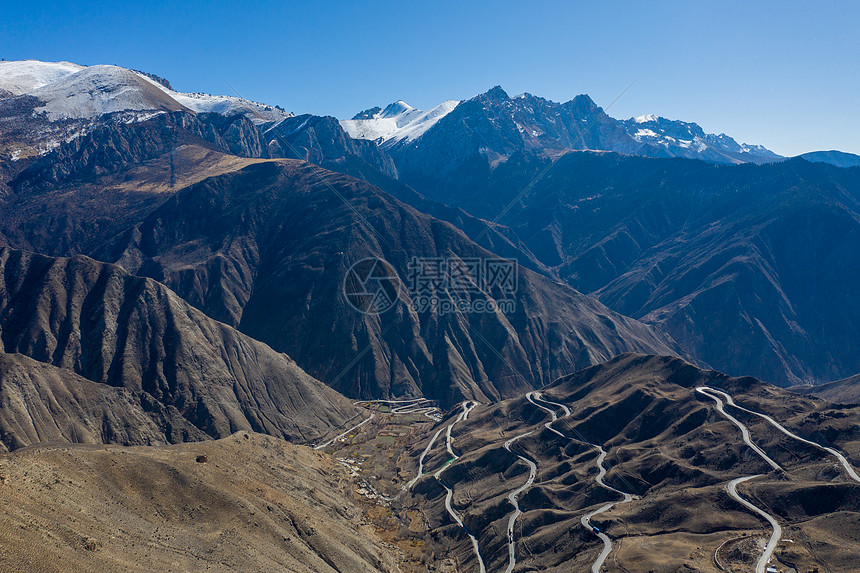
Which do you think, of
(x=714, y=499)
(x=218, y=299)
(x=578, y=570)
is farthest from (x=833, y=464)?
(x=218, y=299)

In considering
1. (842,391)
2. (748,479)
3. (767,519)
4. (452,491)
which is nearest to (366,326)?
(452,491)

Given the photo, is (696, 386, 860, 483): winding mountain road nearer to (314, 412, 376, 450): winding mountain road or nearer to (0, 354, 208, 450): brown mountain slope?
(314, 412, 376, 450): winding mountain road

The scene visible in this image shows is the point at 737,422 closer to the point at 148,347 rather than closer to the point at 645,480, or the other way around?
the point at 645,480

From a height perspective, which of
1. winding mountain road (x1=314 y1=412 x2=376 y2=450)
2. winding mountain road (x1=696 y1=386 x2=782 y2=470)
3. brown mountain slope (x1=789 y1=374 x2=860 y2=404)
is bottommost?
winding mountain road (x1=314 y1=412 x2=376 y2=450)

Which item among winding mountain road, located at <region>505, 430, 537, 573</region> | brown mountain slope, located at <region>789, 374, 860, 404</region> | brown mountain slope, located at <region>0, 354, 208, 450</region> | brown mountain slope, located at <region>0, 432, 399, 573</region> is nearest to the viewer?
brown mountain slope, located at <region>0, 432, 399, 573</region>

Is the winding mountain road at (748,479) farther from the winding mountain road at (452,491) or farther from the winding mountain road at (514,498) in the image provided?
the winding mountain road at (452,491)

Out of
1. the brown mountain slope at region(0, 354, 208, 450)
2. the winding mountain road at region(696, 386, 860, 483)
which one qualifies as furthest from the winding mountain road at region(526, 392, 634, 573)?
the brown mountain slope at region(0, 354, 208, 450)

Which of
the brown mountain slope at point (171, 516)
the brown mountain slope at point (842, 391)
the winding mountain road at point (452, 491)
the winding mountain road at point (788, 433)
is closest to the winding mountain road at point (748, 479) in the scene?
the winding mountain road at point (788, 433)
